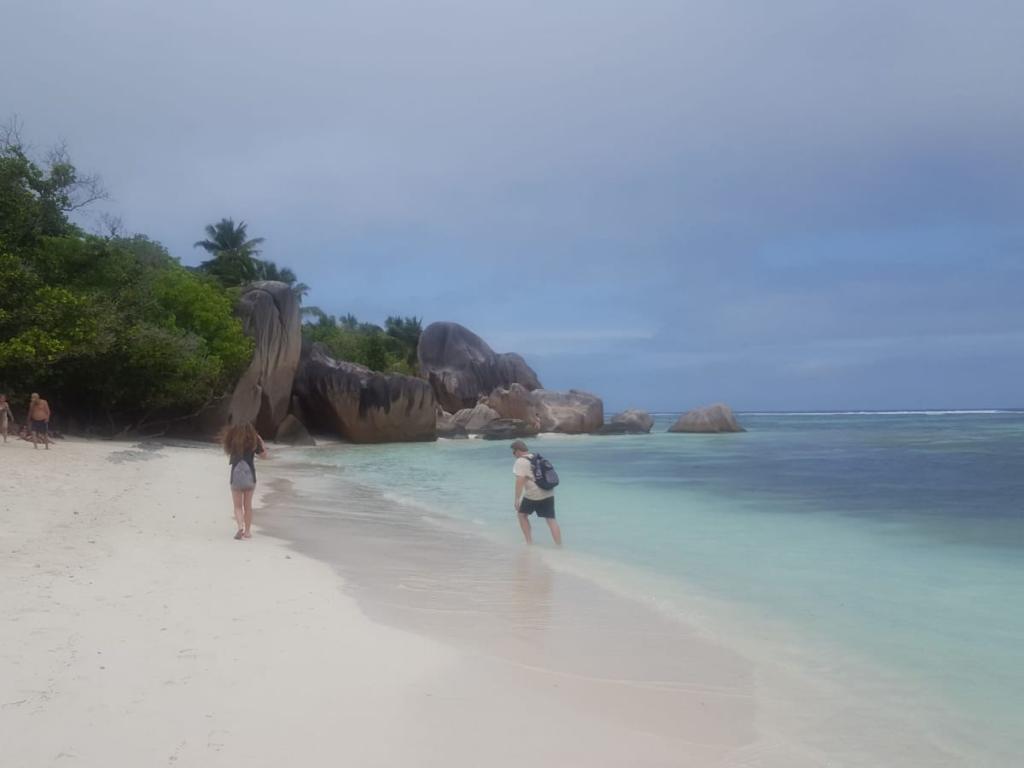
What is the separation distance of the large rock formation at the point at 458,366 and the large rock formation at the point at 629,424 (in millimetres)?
8299

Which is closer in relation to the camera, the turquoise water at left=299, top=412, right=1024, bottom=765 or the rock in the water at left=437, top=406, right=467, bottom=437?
the turquoise water at left=299, top=412, right=1024, bottom=765

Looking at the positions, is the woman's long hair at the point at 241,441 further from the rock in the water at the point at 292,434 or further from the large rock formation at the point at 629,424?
the large rock formation at the point at 629,424

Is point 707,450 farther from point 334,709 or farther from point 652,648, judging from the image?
point 334,709

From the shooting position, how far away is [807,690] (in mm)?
4867

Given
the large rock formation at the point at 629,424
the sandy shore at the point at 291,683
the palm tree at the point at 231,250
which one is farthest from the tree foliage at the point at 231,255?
the sandy shore at the point at 291,683

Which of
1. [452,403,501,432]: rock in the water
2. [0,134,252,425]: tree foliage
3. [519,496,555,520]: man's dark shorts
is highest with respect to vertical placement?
[0,134,252,425]: tree foliage

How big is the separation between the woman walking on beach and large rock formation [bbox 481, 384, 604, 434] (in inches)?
1609

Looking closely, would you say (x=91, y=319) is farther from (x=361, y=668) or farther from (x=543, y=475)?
(x=361, y=668)

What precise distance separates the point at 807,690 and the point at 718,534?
693 centimetres

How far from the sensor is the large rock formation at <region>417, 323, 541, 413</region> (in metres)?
55.8

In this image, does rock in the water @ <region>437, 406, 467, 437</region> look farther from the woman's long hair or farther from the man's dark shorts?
the woman's long hair

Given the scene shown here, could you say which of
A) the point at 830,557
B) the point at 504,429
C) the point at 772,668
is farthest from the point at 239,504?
the point at 504,429

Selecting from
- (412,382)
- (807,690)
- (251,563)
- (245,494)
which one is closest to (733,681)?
(807,690)

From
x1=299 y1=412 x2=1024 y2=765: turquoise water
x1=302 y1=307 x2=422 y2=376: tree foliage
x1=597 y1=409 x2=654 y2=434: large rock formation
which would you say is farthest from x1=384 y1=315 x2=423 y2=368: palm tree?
x1=299 y1=412 x2=1024 y2=765: turquoise water
